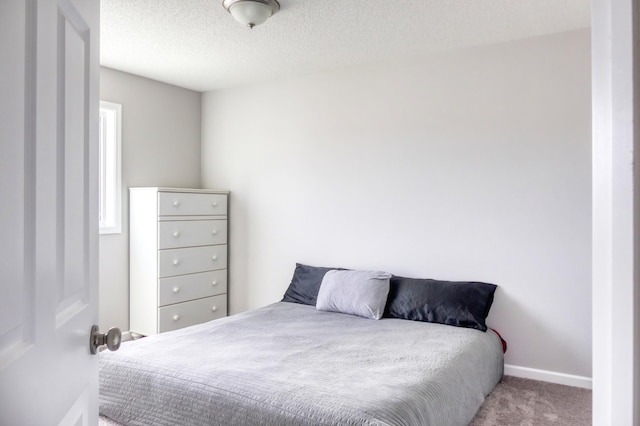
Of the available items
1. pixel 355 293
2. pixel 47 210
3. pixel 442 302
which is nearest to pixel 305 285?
pixel 355 293

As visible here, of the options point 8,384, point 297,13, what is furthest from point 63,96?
point 297,13

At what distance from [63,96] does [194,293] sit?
3359 mm

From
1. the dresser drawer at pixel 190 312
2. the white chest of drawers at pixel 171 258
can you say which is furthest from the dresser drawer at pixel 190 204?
the dresser drawer at pixel 190 312

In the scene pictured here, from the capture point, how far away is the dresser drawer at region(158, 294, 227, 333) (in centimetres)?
373

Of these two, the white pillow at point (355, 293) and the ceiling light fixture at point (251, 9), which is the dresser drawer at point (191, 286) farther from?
the ceiling light fixture at point (251, 9)

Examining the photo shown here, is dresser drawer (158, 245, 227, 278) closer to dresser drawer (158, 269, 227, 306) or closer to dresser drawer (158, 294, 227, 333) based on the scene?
dresser drawer (158, 269, 227, 306)

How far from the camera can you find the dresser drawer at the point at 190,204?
373cm

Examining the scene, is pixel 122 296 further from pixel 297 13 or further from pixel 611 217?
pixel 611 217

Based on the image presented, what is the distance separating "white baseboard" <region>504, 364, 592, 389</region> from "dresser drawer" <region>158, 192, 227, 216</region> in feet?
9.01

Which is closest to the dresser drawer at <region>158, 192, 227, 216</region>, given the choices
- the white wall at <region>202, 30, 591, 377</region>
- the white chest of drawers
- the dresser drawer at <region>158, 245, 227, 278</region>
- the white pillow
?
the white chest of drawers

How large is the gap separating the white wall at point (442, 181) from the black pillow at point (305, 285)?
0.17 m

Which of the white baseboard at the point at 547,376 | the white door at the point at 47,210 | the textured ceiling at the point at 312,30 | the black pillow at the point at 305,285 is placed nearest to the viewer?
the white door at the point at 47,210

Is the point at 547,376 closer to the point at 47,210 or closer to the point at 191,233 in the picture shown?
the point at 191,233

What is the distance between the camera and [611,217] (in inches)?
17.8
